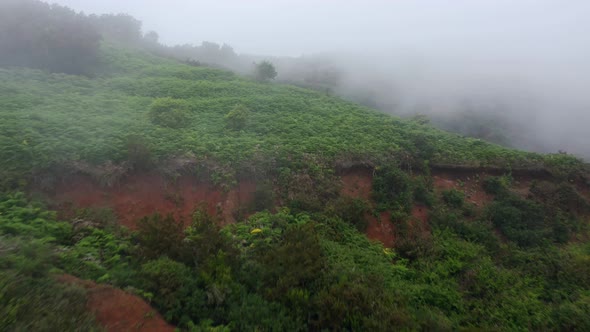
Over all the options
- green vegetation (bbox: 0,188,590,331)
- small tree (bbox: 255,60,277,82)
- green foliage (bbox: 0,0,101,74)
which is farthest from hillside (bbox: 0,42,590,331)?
small tree (bbox: 255,60,277,82)

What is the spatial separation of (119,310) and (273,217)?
15.8ft

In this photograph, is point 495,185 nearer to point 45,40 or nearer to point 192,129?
point 192,129

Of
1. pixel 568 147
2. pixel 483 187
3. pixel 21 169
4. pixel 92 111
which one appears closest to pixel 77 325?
pixel 21 169

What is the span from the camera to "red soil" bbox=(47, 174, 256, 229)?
9016 mm

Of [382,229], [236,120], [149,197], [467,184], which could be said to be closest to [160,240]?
[149,197]

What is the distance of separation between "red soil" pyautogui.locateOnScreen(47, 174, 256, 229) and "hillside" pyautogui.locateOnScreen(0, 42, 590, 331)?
0.16ft

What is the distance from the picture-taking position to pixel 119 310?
4.77 metres

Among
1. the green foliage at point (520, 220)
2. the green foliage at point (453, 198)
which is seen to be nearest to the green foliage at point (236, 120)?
the green foliage at point (453, 198)

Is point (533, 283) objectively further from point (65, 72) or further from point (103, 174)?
point (65, 72)

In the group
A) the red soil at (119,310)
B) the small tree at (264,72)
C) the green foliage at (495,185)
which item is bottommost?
the green foliage at (495,185)

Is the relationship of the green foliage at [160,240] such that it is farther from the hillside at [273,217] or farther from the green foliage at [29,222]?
the green foliage at [29,222]

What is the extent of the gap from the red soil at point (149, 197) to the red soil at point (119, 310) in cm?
365

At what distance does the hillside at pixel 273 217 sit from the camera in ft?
17.8

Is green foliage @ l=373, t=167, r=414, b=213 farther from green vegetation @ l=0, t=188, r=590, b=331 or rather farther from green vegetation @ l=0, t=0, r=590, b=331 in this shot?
green vegetation @ l=0, t=188, r=590, b=331
